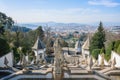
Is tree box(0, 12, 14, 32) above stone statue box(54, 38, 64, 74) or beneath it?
above

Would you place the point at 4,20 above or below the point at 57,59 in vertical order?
above

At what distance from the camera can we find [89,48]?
4975 cm

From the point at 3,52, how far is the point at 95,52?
1437 cm

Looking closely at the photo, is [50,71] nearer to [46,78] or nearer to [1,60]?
[46,78]

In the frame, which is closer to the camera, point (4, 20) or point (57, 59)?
point (57, 59)

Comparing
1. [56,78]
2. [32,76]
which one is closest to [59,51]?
[56,78]

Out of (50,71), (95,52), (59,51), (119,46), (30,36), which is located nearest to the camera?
(59,51)

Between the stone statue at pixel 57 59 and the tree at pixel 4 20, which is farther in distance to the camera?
the tree at pixel 4 20

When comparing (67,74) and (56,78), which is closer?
(56,78)

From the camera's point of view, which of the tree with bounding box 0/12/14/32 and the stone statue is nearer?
the stone statue

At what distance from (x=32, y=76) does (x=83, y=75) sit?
322 centimetres

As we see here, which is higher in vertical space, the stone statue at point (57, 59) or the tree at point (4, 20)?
the tree at point (4, 20)

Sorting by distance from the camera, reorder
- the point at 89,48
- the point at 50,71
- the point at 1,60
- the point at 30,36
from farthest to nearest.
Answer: the point at 30,36 → the point at 89,48 → the point at 1,60 → the point at 50,71

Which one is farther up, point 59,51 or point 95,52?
point 59,51
